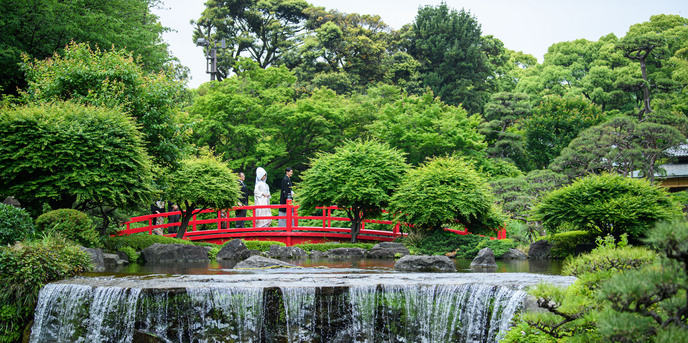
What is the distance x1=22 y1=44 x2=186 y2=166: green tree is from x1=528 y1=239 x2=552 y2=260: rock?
10178mm

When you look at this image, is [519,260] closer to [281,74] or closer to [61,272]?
[61,272]

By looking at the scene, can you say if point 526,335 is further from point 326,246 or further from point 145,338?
point 326,246

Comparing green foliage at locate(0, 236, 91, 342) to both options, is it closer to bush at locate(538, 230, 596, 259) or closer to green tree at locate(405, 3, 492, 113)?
bush at locate(538, 230, 596, 259)

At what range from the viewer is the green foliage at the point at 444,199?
51.5ft

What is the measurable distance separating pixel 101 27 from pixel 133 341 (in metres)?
13.8

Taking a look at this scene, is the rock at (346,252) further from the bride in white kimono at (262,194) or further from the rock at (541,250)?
the rock at (541,250)

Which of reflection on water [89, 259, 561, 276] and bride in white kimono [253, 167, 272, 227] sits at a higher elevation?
bride in white kimono [253, 167, 272, 227]

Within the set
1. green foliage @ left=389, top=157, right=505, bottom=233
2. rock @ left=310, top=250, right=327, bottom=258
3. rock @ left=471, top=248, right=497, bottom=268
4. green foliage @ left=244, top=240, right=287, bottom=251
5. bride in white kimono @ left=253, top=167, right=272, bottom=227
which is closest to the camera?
rock @ left=471, top=248, right=497, bottom=268

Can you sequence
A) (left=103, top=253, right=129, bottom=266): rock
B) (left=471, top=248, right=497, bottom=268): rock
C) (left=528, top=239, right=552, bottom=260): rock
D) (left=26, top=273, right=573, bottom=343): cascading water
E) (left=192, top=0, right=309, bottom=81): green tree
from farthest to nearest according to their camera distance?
(left=192, top=0, right=309, bottom=81): green tree, (left=528, top=239, right=552, bottom=260): rock, (left=471, top=248, right=497, bottom=268): rock, (left=103, top=253, right=129, bottom=266): rock, (left=26, top=273, right=573, bottom=343): cascading water

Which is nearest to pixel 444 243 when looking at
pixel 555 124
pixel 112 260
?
pixel 112 260

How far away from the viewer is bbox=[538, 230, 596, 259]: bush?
48.4 feet

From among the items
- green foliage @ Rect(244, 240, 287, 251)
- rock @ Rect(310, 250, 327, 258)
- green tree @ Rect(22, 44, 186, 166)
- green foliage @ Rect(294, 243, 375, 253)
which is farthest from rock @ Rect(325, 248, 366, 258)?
green tree @ Rect(22, 44, 186, 166)

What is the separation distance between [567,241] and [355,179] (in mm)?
6330

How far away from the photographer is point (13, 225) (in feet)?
34.4
